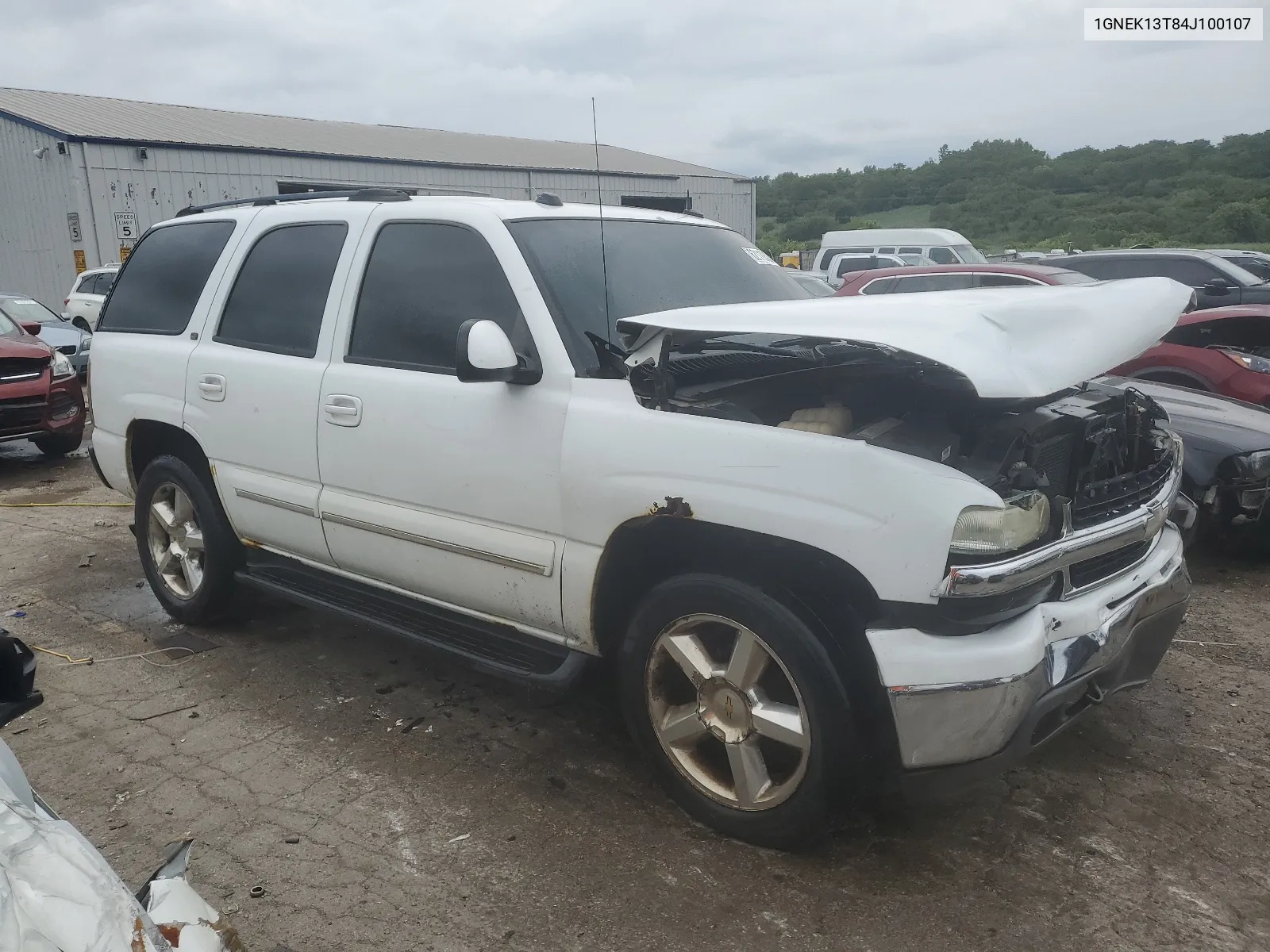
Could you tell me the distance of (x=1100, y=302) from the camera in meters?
3.05

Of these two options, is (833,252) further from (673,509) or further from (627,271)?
(673,509)

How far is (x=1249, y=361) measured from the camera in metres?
7.07

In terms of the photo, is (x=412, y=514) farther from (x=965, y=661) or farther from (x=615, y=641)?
(x=965, y=661)

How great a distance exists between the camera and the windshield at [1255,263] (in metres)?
15.5

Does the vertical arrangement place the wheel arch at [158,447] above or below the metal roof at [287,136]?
below

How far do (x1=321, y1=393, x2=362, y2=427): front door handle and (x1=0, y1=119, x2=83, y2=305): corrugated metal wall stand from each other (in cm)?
1836

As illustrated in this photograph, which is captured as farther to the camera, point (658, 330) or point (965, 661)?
point (658, 330)

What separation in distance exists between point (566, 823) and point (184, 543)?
2.68m

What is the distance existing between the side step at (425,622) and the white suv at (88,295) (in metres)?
14.5

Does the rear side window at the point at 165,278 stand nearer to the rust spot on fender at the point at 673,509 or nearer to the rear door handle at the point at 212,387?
the rear door handle at the point at 212,387

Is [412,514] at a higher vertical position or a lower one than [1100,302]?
lower

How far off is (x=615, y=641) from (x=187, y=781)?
1562 mm

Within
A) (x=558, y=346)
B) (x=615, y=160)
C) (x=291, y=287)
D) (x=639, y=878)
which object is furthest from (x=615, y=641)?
(x=615, y=160)

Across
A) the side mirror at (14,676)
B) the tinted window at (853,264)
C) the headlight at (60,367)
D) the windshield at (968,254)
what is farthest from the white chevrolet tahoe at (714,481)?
the windshield at (968,254)
